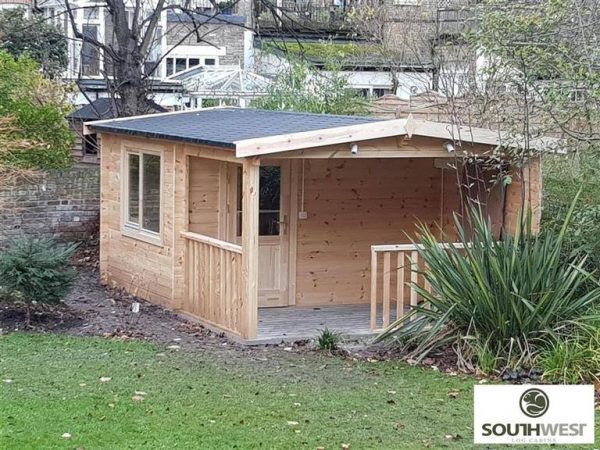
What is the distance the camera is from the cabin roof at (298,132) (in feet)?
37.1

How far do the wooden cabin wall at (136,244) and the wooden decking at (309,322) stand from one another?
145 centimetres

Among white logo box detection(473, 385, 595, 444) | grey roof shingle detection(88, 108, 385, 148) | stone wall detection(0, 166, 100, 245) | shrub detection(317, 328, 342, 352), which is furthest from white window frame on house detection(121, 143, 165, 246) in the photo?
white logo box detection(473, 385, 595, 444)

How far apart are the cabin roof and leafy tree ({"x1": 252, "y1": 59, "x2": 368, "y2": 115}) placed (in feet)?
15.5

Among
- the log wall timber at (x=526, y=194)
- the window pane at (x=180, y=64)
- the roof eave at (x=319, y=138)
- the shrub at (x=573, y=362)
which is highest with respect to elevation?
the window pane at (x=180, y=64)

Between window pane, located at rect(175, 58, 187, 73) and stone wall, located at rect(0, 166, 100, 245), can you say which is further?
window pane, located at rect(175, 58, 187, 73)

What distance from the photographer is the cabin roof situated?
37.1 feet

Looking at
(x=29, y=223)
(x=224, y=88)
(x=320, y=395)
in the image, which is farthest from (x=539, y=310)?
(x=224, y=88)

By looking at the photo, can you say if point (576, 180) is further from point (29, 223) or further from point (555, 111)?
point (29, 223)

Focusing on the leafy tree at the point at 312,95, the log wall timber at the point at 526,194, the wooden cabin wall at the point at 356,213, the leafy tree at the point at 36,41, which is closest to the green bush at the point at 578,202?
the log wall timber at the point at 526,194

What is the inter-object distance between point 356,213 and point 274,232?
1259 millimetres

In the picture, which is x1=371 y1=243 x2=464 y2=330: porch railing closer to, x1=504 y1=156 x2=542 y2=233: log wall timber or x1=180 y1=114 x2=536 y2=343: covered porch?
x1=180 y1=114 x2=536 y2=343: covered porch

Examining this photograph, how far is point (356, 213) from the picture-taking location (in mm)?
14500

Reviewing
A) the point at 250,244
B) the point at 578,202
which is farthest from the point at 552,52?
the point at 250,244

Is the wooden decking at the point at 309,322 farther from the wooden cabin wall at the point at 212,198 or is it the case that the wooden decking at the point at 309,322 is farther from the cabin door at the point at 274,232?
the wooden cabin wall at the point at 212,198
